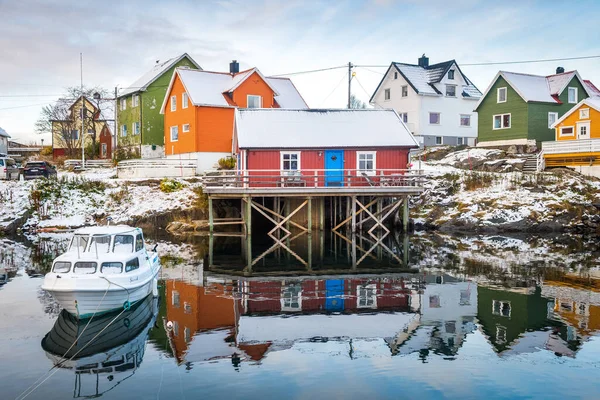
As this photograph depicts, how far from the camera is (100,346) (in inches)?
550

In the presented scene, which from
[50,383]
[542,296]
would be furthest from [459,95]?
[50,383]

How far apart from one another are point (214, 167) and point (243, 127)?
10330mm

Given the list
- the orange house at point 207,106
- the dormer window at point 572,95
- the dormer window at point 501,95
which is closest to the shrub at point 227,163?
the orange house at point 207,106

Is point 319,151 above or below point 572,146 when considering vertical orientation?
below

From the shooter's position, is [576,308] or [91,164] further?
[91,164]

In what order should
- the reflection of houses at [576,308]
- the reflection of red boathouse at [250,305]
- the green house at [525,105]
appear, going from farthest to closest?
the green house at [525,105] → the reflection of houses at [576,308] → the reflection of red boathouse at [250,305]

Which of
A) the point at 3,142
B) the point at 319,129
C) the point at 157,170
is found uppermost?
the point at 3,142

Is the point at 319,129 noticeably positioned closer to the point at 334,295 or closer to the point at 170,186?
the point at 170,186

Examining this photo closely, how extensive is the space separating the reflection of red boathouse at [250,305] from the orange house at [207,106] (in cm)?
2437

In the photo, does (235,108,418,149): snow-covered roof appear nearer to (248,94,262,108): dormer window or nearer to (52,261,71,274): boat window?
(248,94,262,108): dormer window

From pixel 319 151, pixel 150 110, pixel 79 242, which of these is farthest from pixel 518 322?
pixel 150 110

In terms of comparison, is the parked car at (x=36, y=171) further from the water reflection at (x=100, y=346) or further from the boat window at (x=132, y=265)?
the water reflection at (x=100, y=346)

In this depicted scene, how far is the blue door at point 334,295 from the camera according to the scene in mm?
17750

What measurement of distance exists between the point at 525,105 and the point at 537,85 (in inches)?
157
